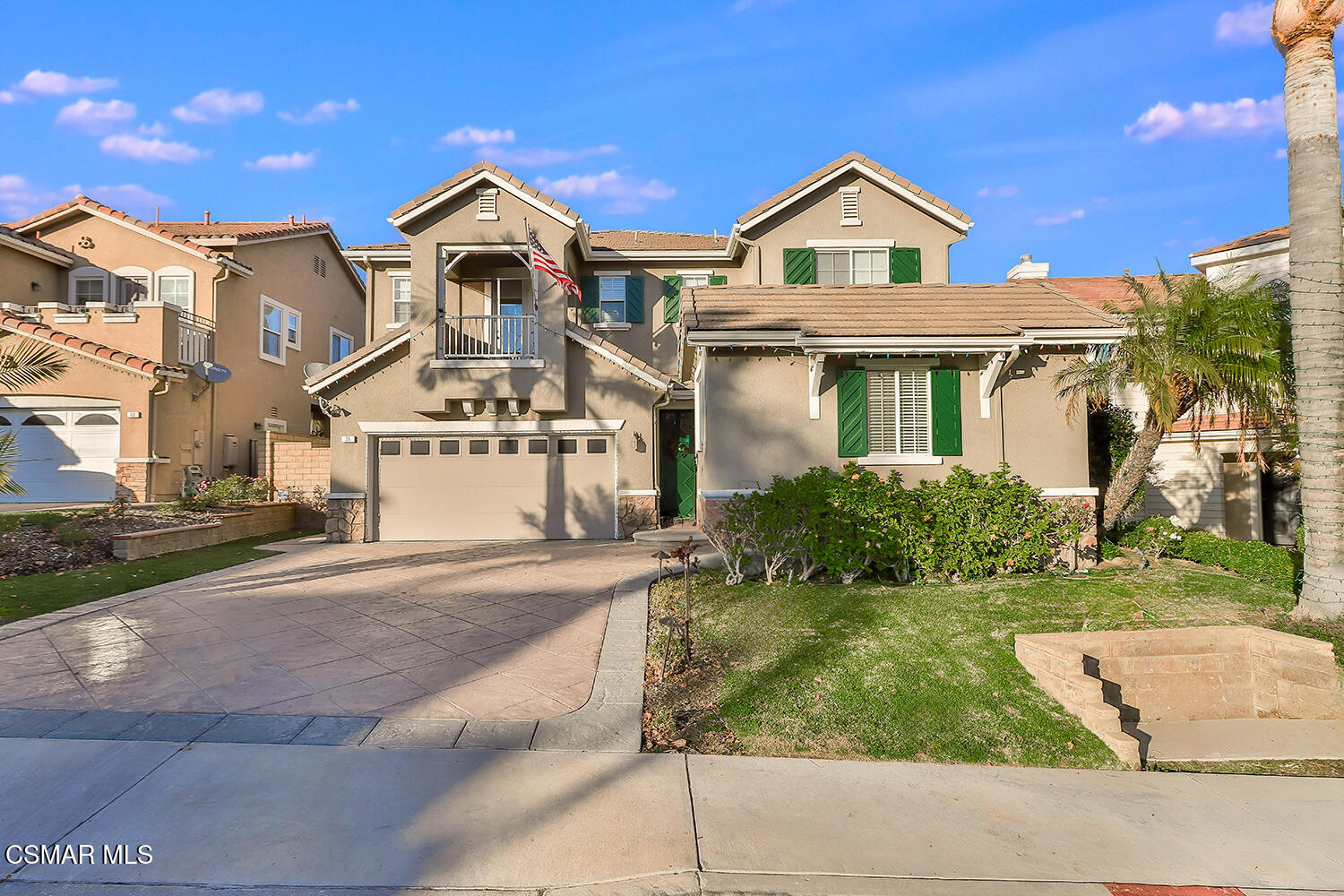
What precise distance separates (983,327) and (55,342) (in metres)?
19.5

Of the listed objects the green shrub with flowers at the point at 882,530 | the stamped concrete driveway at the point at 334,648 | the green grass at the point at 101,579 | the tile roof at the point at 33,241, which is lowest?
the stamped concrete driveway at the point at 334,648

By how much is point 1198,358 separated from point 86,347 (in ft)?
69.2

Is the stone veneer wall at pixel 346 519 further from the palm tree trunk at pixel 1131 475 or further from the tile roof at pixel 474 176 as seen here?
the palm tree trunk at pixel 1131 475

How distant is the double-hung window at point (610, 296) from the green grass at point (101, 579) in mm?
9042

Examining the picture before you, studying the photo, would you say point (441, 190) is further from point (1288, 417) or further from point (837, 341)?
point (1288, 417)

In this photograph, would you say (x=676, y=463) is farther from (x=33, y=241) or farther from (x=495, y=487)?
(x=33, y=241)

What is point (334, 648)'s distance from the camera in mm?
6496

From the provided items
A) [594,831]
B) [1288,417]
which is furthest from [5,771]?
[1288,417]

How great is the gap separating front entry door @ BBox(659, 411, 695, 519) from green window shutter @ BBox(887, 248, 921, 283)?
5899 millimetres

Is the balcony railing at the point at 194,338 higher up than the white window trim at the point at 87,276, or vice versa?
the white window trim at the point at 87,276

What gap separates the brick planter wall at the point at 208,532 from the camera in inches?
442

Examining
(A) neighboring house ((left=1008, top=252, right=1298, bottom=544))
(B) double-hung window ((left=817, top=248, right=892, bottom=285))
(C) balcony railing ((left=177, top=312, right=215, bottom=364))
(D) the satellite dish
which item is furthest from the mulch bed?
(A) neighboring house ((left=1008, top=252, right=1298, bottom=544))

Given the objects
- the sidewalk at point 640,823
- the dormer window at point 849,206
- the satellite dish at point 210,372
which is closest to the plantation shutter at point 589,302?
the dormer window at point 849,206

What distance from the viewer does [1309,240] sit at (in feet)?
22.3
